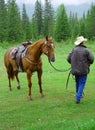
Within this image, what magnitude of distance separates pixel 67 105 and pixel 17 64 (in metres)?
3.34

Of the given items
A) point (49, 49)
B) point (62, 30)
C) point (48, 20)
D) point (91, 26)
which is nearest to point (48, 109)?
point (49, 49)

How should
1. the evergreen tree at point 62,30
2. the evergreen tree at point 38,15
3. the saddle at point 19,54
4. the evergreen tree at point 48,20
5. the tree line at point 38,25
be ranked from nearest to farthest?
1. the saddle at point 19,54
2. the tree line at point 38,25
3. the evergreen tree at point 62,30
4. the evergreen tree at point 38,15
5. the evergreen tree at point 48,20

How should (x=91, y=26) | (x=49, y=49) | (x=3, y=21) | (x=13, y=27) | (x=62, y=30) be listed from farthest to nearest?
(x=91, y=26) < (x=62, y=30) < (x=3, y=21) < (x=13, y=27) < (x=49, y=49)

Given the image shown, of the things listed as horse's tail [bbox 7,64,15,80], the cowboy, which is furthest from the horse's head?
horse's tail [bbox 7,64,15,80]

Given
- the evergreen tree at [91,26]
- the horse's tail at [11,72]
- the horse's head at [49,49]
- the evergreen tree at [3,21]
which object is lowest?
the evergreen tree at [91,26]

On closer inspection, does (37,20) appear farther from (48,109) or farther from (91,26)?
(48,109)

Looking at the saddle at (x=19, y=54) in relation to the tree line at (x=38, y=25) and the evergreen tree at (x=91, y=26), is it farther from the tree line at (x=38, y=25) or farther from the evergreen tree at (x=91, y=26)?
the evergreen tree at (x=91, y=26)

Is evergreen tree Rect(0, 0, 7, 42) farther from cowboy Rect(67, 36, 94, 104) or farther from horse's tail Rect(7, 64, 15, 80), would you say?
cowboy Rect(67, 36, 94, 104)

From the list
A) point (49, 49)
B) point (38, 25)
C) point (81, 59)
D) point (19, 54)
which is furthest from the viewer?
point (38, 25)

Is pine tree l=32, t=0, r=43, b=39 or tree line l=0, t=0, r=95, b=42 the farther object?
pine tree l=32, t=0, r=43, b=39

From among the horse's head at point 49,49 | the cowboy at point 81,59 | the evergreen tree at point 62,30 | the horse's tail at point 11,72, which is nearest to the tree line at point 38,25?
the evergreen tree at point 62,30

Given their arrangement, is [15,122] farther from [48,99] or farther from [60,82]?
[60,82]

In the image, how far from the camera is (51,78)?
18.7 metres

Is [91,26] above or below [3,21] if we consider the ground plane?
below
